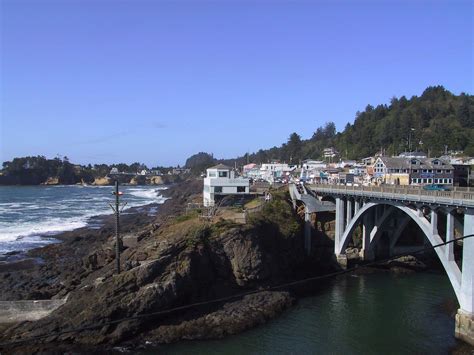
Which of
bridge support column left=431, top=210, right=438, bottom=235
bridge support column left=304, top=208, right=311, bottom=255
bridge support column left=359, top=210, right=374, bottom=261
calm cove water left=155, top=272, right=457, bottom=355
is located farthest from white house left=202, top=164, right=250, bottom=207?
bridge support column left=431, top=210, right=438, bottom=235

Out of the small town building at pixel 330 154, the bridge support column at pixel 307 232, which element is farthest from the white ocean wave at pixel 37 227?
the small town building at pixel 330 154

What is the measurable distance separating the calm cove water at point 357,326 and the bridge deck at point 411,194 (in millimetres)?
6455

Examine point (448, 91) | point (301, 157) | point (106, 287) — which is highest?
point (448, 91)

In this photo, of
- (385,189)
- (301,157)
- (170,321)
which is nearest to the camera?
(170,321)

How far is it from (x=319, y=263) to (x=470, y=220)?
57.5 feet

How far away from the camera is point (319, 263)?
37.2 meters

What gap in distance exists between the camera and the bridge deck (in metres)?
21.3

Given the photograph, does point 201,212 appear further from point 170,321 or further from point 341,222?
point 170,321

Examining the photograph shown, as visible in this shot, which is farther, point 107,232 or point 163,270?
point 107,232

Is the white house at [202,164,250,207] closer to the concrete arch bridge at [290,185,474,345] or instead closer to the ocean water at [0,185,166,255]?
the concrete arch bridge at [290,185,474,345]

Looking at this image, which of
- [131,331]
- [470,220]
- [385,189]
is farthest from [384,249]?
[131,331]

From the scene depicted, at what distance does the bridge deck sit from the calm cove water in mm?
6455

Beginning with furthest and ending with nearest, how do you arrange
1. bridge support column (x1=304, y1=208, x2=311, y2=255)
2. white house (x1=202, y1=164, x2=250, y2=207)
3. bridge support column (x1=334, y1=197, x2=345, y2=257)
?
white house (x1=202, y1=164, x2=250, y2=207) < bridge support column (x1=304, y1=208, x2=311, y2=255) < bridge support column (x1=334, y1=197, x2=345, y2=257)

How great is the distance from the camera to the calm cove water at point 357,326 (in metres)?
21.2
